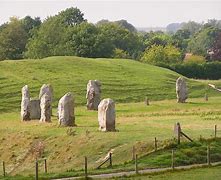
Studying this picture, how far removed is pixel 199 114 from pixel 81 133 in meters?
15.9

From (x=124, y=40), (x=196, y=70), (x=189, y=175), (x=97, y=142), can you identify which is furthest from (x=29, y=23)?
(x=189, y=175)

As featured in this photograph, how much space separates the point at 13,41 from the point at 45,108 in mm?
81939

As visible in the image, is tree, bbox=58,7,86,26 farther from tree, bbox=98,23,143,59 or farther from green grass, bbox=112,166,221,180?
green grass, bbox=112,166,221,180

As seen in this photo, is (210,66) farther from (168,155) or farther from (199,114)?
(168,155)

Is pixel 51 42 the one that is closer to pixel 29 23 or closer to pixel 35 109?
pixel 29 23

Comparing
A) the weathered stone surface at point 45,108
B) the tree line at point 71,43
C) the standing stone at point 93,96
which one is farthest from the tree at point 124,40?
the weathered stone surface at point 45,108

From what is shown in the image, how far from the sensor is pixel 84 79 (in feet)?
278

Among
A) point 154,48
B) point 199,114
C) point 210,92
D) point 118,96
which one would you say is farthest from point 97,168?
point 154,48

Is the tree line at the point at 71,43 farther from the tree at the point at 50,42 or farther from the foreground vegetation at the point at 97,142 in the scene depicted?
the foreground vegetation at the point at 97,142

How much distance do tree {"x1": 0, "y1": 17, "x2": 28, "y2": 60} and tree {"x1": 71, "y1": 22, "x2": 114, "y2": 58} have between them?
16.9 metres

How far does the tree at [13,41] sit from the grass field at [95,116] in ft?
115

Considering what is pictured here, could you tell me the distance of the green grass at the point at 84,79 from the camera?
253 ft

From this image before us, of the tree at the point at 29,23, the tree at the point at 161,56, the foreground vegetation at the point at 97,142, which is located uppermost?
the tree at the point at 29,23

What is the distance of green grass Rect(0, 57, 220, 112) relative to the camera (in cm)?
7725
